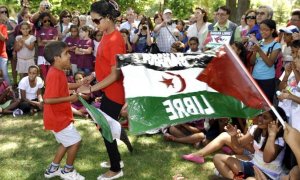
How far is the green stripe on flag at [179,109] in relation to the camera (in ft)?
10.8

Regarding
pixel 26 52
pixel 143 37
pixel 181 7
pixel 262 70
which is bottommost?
pixel 181 7

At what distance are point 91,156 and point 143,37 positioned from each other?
4385 mm

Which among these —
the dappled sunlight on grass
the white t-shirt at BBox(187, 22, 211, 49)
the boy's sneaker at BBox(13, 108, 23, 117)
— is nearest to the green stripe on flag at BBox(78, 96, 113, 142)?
the dappled sunlight on grass

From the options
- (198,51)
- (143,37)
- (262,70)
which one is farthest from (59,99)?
(143,37)

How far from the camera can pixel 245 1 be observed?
1126 cm

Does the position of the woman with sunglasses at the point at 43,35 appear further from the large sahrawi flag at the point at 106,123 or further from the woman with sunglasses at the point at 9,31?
the large sahrawi flag at the point at 106,123

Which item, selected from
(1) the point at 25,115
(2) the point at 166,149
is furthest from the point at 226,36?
(1) the point at 25,115

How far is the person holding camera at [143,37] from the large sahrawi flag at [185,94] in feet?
18.2

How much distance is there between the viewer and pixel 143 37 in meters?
9.11

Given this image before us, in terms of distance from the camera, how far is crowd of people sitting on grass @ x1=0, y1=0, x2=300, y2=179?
3984 millimetres

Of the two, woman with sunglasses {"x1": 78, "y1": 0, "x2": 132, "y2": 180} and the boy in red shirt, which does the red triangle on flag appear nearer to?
woman with sunglasses {"x1": 78, "y1": 0, "x2": 132, "y2": 180}

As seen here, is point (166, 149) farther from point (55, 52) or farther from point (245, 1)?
point (245, 1)

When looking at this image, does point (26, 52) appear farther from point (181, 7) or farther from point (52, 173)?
point (181, 7)

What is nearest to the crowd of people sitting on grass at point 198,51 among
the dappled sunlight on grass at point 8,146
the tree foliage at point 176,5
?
the dappled sunlight on grass at point 8,146
